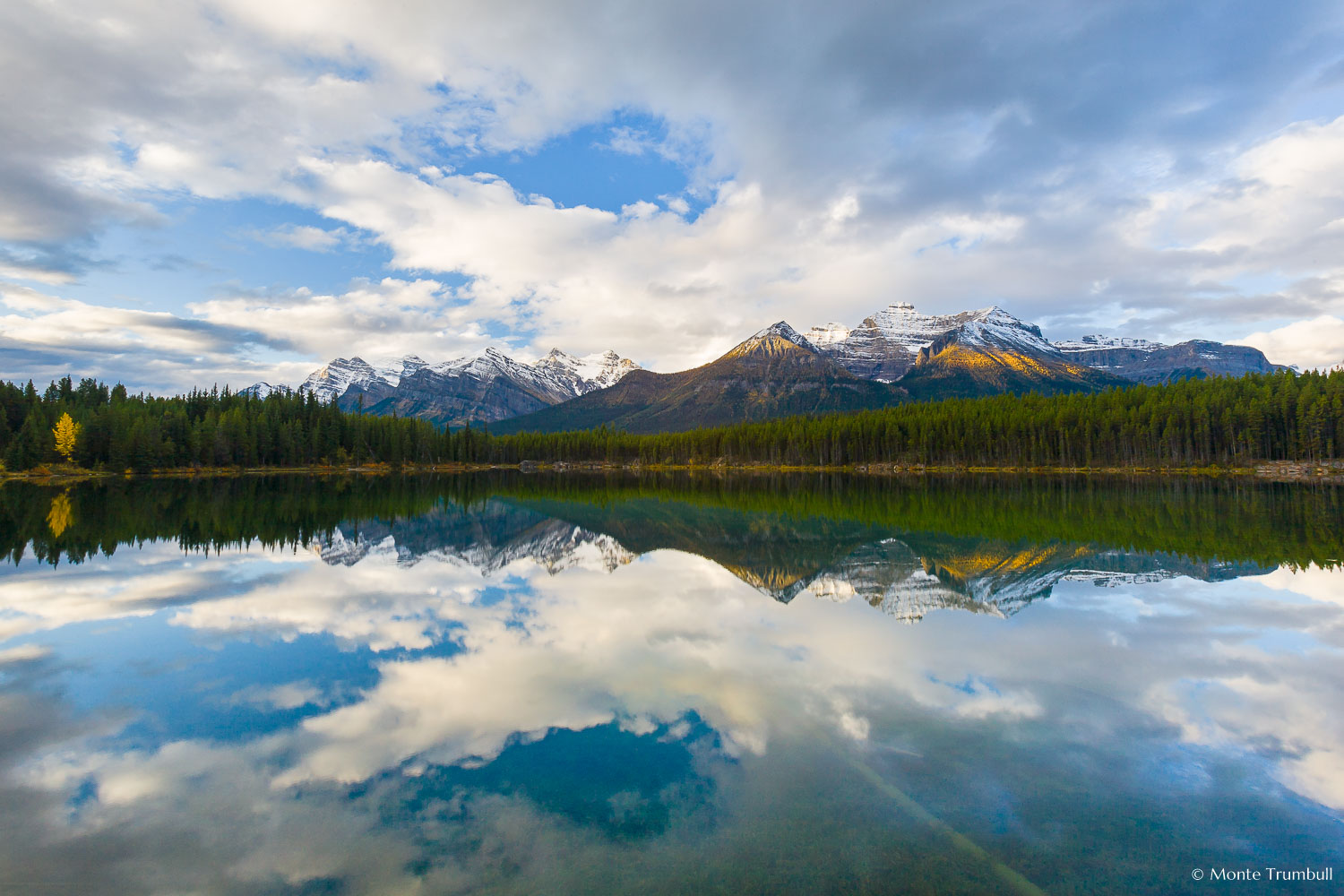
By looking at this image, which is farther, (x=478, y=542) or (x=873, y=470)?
(x=873, y=470)

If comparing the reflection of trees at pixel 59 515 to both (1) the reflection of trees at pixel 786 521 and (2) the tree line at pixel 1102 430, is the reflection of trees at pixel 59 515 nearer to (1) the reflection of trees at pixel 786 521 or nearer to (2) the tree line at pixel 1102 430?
(1) the reflection of trees at pixel 786 521

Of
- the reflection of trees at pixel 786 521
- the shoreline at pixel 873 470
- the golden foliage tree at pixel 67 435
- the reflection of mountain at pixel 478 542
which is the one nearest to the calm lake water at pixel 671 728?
the reflection of mountain at pixel 478 542

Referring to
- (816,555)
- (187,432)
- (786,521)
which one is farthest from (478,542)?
(187,432)

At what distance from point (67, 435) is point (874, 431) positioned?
140 meters

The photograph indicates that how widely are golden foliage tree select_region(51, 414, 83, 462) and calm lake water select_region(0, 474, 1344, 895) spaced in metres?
93.0

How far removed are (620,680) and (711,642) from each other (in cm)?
311

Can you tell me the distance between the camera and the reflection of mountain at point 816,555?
18891mm

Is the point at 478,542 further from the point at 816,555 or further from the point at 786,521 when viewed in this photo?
the point at 786,521

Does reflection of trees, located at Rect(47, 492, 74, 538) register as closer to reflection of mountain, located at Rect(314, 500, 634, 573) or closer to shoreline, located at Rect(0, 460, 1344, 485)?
reflection of mountain, located at Rect(314, 500, 634, 573)

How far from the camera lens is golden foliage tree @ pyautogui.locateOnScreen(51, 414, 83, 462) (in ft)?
291

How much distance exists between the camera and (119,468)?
93375mm

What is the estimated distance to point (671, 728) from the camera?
9203 millimetres

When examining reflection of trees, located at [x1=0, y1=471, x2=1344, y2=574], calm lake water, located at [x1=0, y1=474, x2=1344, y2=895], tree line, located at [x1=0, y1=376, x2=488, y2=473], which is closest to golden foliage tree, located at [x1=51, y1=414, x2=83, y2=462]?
tree line, located at [x1=0, y1=376, x2=488, y2=473]

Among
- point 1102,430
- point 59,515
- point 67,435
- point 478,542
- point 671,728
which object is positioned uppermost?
point 67,435
